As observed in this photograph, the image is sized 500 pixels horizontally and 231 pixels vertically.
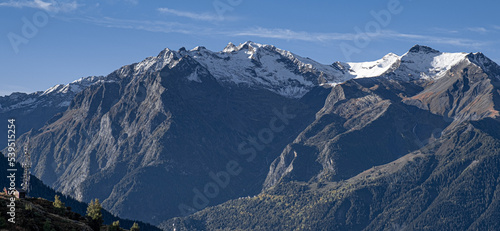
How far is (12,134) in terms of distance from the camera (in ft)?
616

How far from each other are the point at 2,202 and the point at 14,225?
1644cm

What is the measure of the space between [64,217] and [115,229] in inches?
510

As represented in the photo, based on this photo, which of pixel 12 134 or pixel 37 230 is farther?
pixel 12 134

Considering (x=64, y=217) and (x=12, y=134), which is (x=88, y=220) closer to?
(x=64, y=217)

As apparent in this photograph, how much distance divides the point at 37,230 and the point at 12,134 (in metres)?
32.6

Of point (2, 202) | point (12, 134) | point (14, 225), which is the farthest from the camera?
point (12, 134)

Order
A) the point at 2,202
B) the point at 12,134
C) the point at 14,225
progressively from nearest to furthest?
the point at 14,225
the point at 2,202
the point at 12,134

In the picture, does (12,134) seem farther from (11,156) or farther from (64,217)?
(64,217)

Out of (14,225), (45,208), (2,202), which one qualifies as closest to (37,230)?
(14,225)

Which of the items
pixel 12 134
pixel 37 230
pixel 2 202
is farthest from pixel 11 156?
pixel 37 230

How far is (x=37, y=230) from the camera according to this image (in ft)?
538

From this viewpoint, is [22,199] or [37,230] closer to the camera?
[37,230]

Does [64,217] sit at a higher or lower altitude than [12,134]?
lower

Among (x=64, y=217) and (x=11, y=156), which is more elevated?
(x=11, y=156)
